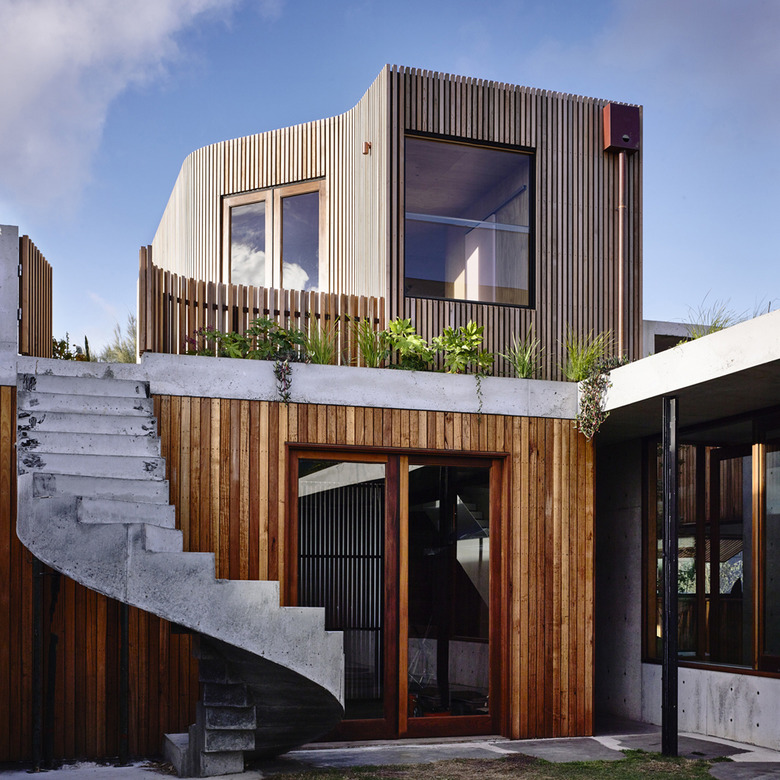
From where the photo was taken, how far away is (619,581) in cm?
1031

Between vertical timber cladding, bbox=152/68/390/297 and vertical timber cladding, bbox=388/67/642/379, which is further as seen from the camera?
vertical timber cladding, bbox=152/68/390/297

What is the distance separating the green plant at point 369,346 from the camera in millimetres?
8469

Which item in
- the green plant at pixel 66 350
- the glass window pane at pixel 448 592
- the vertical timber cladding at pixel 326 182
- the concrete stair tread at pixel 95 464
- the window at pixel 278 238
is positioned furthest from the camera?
the window at pixel 278 238

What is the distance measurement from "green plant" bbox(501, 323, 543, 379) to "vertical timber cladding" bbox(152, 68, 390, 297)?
1.32 m

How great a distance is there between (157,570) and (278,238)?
6815 millimetres

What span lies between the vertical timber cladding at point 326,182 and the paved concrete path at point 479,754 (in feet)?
12.9

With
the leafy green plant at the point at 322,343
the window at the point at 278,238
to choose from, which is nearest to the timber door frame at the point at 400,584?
the leafy green plant at the point at 322,343

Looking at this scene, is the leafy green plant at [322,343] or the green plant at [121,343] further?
the green plant at [121,343]

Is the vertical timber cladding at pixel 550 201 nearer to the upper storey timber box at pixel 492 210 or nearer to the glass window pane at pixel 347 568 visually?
the upper storey timber box at pixel 492 210

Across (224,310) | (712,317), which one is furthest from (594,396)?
(224,310)

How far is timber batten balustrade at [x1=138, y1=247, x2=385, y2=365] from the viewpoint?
26.1 feet

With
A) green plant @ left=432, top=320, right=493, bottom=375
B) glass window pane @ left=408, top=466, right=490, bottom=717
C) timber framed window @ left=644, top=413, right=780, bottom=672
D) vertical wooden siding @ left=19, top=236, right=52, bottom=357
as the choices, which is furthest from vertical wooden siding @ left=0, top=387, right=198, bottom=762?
timber framed window @ left=644, top=413, right=780, bottom=672

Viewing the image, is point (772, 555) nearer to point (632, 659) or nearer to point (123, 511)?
point (632, 659)

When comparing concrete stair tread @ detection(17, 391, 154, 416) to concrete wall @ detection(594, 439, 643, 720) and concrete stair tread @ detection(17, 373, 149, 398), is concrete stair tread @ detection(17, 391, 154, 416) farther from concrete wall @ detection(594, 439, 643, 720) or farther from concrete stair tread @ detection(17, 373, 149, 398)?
concrete wall @ detection(594, 439, 643, 720)
